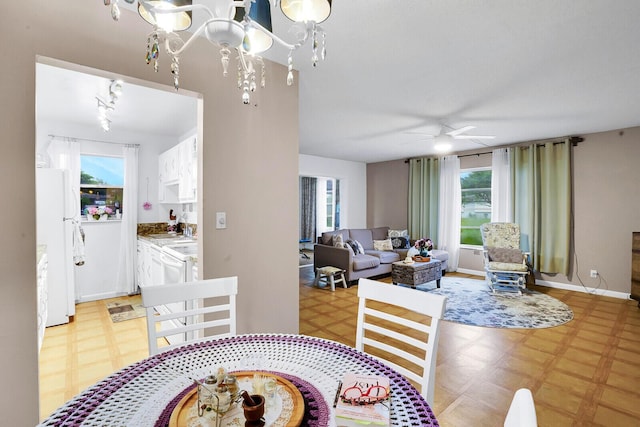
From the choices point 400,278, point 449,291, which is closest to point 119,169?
point 400,278

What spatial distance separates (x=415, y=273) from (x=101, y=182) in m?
4.79

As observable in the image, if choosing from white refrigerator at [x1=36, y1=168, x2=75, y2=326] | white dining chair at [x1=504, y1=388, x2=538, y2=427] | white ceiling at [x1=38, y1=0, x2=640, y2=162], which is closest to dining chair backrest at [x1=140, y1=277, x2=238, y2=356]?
white dining chair at [x1=504, y1=388, x2=538, y2=427]

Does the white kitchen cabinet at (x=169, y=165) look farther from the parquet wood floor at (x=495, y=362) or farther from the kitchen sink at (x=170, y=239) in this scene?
the parquet wood floor at (x=495, y=362)

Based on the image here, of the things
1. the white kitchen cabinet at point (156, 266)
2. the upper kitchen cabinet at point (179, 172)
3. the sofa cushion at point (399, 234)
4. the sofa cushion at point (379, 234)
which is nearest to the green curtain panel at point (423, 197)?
the sofa cushion at point (399, 234)

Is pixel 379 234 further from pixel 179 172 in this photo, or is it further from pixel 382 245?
pixel 179 172

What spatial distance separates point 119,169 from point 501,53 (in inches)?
193

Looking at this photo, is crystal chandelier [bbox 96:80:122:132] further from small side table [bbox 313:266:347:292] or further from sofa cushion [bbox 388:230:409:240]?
sofa cushion [bbox 388:230:409:240]

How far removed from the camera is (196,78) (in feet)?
6.36

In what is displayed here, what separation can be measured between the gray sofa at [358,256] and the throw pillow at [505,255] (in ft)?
3.13

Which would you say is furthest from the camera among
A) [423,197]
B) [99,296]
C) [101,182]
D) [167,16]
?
[423,197]

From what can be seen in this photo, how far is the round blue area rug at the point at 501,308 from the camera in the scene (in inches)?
134

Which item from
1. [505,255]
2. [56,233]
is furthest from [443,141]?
[56,233]

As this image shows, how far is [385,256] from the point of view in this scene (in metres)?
5.58

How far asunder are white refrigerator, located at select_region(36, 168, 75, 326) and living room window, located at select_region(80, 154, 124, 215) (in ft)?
3.35
